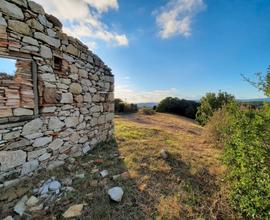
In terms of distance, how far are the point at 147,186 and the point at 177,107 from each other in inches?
770

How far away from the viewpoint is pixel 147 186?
356 cm

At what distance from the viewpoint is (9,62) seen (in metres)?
3.17

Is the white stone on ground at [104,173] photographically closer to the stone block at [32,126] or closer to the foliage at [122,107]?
the stone block at [32,126]

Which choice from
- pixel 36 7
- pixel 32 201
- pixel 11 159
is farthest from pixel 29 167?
pixel 36 7

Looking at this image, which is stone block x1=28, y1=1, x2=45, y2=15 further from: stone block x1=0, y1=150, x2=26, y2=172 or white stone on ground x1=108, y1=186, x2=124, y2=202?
white stone on ground x1=108, y1=186, x2=124, y2=202

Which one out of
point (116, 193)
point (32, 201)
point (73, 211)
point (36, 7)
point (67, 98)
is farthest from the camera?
point (67, 98)

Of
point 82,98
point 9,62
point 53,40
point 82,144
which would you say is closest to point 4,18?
point 9,62

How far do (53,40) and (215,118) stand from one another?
6.61 metres

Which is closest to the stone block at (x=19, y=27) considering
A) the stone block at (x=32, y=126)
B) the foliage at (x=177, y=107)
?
the stone block at (x=32, y=126)

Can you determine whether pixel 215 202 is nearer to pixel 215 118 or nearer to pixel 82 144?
pixel 82 144

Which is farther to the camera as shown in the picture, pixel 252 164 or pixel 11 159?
pixel 11 159

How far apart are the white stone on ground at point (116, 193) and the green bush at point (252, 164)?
189cm

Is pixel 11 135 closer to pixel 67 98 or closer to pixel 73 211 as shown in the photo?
pixel 67 98

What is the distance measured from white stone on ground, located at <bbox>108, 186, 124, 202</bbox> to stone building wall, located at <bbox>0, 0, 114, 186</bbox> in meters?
1.66
